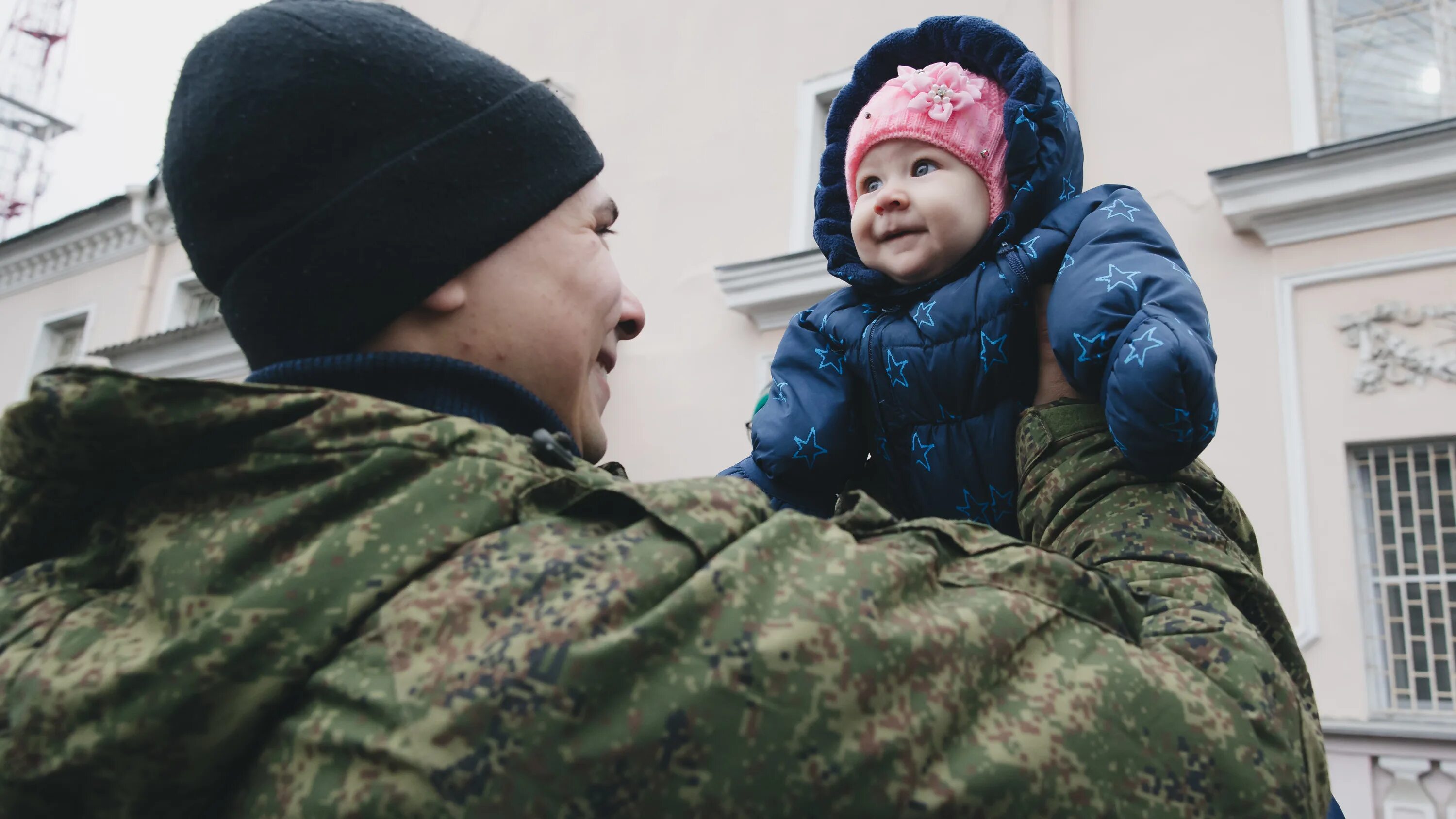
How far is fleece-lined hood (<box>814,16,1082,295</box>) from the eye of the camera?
5.60 feet

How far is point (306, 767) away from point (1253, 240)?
5957mm

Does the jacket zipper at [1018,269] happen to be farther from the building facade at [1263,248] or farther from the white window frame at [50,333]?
the white window frame at [50,333]

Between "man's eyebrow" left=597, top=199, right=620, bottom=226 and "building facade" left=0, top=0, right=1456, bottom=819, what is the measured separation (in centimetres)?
472

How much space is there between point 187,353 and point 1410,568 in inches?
414

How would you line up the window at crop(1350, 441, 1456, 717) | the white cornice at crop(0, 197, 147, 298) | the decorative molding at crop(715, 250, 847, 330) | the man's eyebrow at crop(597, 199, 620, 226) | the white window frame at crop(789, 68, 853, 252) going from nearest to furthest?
Answer: the man's eyebrow at crop(597, 199, 620, 226), the window at crop(1350, 441, 1456, 717), the decorative molding at crop(715, 250, 847, 330), the white window frame at crop(789, 68, 853, 252), the white cornice at crop(0, 197, 147, 298)

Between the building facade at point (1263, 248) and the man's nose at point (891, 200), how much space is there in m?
4.26

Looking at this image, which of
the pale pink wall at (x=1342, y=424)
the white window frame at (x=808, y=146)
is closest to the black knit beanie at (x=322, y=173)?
the pale pink wall at (x=1342, y=424)

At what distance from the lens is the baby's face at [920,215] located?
1.74 m

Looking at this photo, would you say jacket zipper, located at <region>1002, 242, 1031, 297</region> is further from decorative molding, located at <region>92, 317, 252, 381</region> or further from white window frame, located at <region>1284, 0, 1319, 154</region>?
decorative molding, located at <region>92, 317, 252, 381</region>

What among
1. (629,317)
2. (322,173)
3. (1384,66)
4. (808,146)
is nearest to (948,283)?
(629,317)

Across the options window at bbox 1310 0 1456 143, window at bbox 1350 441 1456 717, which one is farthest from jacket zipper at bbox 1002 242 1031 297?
window at bbox 1310 0 1456 143

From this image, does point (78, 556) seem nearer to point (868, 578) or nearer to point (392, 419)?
point (392, 419)

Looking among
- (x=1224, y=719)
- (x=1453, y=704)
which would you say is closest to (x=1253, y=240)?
(x=1453, y=704)

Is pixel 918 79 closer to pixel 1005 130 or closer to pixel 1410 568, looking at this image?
pixel 1005 130
